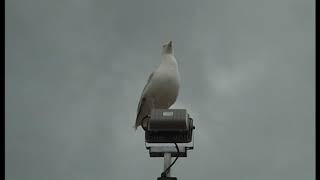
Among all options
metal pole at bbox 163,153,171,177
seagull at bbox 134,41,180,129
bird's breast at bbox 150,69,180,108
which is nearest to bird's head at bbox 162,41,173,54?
seagull at bbox 134,41,180,129

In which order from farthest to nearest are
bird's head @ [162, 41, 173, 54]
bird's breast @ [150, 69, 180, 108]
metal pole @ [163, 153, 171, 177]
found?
bird's head @ [162, 41, 173, 54] < bird's breast @ [150, 69, 180, 108] < metal pole @ [163, 153, 171, 177]

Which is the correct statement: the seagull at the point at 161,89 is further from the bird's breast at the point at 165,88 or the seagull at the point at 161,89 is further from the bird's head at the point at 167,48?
the bird's head at the point at 167,48

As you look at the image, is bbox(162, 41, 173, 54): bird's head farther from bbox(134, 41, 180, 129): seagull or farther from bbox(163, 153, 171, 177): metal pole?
bbox(163, 153, 171, 177): metal pole

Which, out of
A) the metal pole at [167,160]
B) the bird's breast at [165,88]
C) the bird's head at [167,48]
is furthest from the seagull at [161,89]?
the metal pole at [167,160]

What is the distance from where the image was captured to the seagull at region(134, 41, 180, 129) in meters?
7.98

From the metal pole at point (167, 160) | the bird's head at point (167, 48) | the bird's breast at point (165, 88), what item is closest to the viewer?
the metal pole at point (167, 160)

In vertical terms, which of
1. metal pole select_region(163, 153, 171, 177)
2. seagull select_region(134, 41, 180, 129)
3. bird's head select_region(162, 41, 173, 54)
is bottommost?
metal pole select_region(163, 153, 171, 177)

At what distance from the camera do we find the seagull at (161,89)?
7980 mm

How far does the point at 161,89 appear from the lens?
26.2 ft

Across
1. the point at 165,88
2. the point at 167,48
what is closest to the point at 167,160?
the point at 165,88

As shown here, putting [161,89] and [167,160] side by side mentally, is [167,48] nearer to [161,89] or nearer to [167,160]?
[161,89]
